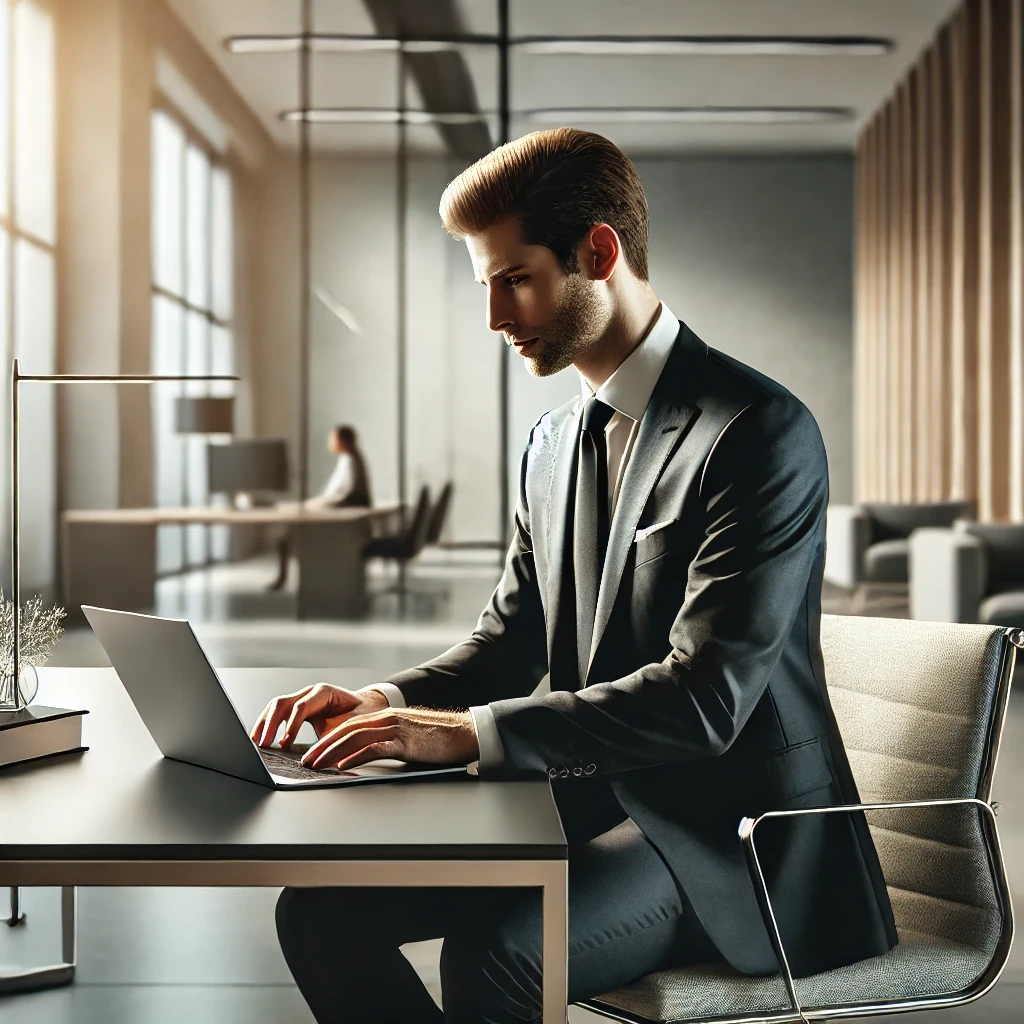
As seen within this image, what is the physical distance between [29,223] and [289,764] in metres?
7.14

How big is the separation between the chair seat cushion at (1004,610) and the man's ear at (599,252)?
4.66m

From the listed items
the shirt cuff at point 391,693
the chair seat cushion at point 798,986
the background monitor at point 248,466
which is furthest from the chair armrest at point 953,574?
the shirt cuff at point 391,693

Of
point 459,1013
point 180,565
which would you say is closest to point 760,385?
point 459,1013

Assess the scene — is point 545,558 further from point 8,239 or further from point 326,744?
point 8,239

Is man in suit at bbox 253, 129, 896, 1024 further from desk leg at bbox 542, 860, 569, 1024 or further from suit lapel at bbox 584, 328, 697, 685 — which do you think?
desk leg at bbox 542, 860, 569, 1024

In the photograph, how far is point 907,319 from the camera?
8.38 meters

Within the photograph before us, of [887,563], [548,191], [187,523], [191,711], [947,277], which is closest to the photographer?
[191,711]

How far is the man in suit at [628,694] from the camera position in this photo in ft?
3.92

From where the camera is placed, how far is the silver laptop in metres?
1.07

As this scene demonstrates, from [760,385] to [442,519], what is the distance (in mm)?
5926

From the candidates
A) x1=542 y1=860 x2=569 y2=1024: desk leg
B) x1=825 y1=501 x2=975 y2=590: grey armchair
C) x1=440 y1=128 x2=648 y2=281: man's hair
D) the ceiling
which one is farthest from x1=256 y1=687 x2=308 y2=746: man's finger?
x1=825 y1=501 x2=975 y2=590: grey armchair

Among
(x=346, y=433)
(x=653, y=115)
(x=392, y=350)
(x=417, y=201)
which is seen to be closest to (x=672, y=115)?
(x=653, y=115)

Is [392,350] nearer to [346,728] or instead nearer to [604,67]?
[604,67]

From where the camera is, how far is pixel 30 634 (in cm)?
134
